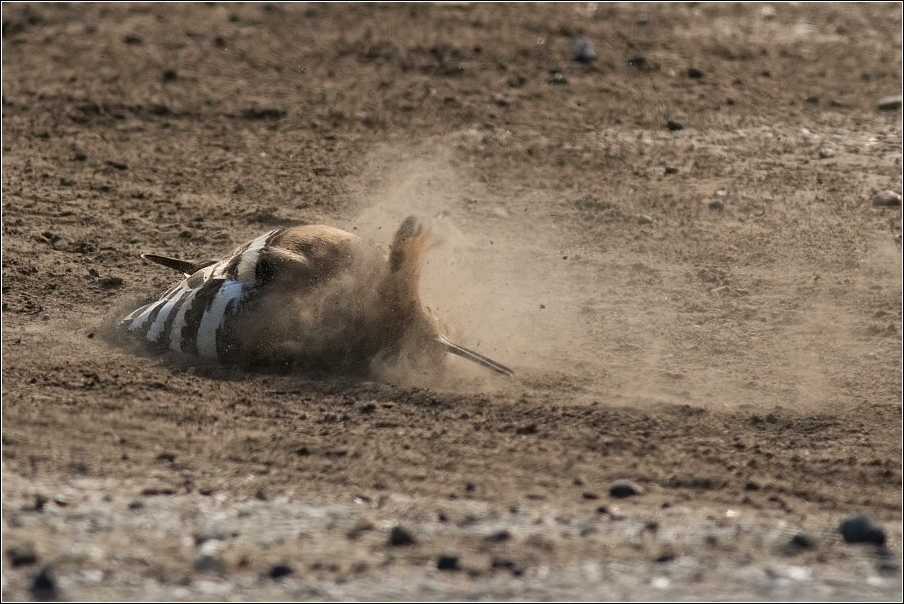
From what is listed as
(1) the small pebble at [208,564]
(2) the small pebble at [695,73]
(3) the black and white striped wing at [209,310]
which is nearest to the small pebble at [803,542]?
(1) the small pebble at [208,564]

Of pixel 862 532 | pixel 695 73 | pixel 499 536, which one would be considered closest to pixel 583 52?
pixel 695 73

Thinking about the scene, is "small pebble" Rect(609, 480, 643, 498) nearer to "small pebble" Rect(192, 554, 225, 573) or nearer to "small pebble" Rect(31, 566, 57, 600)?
"small pebble" Rect(192, 554, 225, 573)

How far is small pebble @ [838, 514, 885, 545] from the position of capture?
486 centimetres

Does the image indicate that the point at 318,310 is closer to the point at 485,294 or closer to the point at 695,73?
the point at 485,294

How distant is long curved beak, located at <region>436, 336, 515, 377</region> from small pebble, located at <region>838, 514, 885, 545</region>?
193 cm

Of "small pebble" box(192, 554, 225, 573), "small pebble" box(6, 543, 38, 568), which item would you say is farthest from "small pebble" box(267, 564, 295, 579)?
"small pebble" box(6, 543, 38, 568)

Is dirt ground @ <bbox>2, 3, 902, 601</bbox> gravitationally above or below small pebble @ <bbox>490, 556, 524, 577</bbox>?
above

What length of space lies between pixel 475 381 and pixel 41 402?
199 cm

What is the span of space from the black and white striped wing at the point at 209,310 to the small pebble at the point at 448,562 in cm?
213

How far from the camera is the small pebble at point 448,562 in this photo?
461cm

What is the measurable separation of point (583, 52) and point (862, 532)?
22.0 feet

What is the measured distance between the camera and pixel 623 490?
5.17 meters

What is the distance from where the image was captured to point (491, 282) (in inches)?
298

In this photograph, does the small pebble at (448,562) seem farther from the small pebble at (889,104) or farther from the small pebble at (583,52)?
the small pebble at (583,52)
